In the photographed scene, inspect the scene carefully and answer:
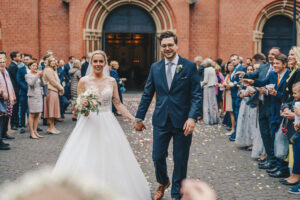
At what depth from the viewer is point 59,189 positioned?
2.72 ft

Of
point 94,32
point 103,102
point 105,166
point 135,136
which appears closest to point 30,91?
point 135,136

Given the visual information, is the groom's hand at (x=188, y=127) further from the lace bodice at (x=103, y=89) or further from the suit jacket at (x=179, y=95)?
the lace bodice at (x=103, y=89)

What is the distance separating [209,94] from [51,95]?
4786 millimetres

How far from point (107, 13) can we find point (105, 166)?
1497 centimetres

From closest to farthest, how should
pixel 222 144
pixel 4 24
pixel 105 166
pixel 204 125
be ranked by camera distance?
pixel 105 166
pixel 222 144
pixel 204 125
pixel 4 24

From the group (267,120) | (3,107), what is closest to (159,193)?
(267,120)

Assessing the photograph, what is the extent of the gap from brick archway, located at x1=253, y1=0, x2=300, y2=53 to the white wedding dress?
15316 millimetres

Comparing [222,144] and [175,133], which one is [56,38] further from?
[175,133]

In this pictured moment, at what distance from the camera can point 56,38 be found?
720 inches

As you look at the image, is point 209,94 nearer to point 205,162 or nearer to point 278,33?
point 205,162

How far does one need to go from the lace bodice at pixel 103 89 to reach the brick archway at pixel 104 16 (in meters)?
13.0

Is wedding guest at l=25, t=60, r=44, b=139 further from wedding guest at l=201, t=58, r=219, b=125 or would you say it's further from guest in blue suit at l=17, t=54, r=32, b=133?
wedding guest at l=201, t=58, r=219, b=125

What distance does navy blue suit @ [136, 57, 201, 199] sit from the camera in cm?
470

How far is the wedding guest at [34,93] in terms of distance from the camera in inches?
354
